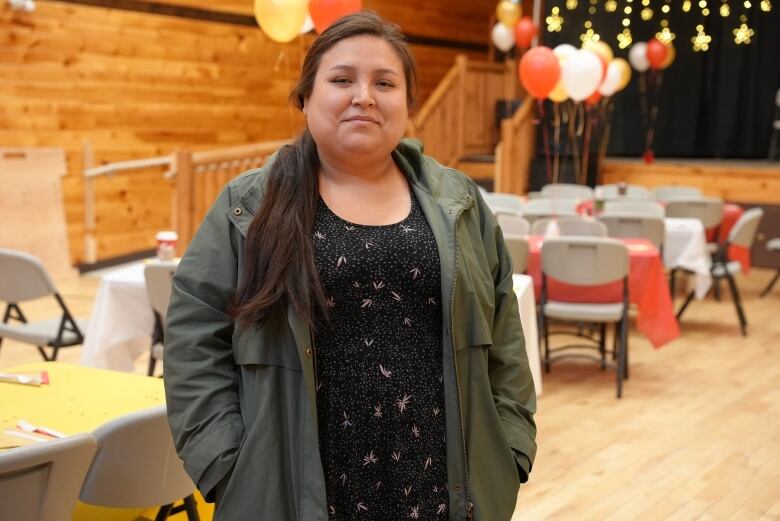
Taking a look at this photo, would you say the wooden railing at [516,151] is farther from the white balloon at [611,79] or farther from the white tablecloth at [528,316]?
the white tablecloth at [528,316]

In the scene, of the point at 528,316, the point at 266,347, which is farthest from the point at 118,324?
the point at 266,347

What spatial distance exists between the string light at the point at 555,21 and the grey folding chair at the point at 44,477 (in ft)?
37.4

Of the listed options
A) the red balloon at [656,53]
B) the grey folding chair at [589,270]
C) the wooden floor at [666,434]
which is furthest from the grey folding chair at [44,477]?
the red balloon at [656,53]

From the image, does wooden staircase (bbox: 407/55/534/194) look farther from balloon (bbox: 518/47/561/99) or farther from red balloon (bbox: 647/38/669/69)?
balloon (bbox: 518/47/561/99)

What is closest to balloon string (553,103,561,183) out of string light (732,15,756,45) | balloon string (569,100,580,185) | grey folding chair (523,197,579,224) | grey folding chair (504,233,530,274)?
balloon string (569,100,580,185)

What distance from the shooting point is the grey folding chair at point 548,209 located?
7867mm

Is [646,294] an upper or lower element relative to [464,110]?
lower

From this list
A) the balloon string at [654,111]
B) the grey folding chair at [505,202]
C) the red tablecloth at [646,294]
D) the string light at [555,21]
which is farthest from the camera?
the balloon string at [654,111]

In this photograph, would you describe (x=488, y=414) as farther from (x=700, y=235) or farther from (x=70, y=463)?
(x=700, y=235)

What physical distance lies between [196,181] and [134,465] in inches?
202

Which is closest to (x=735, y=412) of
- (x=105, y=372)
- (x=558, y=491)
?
(x=558, y=491)

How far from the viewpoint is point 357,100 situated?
5.66 feet

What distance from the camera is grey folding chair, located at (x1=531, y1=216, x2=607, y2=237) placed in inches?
261

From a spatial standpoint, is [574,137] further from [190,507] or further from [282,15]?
[190,507]
